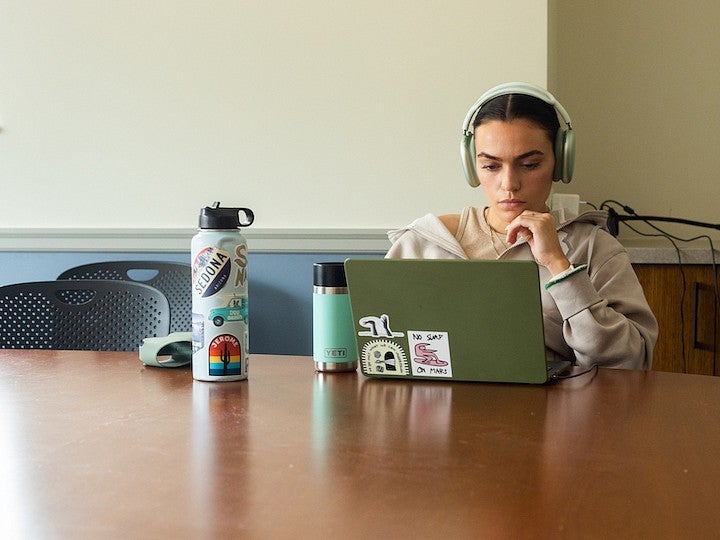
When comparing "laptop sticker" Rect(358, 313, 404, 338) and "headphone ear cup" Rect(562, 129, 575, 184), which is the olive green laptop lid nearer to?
"laptop sticker" Rect(358, 313, 404, 338)

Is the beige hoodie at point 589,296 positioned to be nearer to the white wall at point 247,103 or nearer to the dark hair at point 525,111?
the dark hair at point 525,111

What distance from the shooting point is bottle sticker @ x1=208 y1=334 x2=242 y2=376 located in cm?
126

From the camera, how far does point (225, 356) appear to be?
1.27 meters

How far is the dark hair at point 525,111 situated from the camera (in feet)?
5.44

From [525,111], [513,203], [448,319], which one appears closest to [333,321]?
[448,319]

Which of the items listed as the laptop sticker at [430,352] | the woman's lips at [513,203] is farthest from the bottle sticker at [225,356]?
the woman's lips at [513,203]

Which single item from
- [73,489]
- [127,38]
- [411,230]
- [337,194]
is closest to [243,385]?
[73,489]

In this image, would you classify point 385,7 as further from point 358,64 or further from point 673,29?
point 673,29

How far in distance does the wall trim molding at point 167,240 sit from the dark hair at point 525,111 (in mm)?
917

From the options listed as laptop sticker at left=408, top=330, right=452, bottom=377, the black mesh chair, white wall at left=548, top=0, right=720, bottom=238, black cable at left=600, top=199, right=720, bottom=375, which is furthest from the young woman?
white wall at left=548, top=0, right=720, bottom=238

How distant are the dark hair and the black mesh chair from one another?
98 cm

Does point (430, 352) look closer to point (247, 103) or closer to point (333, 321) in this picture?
point (333, 321)

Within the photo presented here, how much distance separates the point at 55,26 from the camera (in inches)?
110

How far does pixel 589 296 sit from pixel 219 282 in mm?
584
